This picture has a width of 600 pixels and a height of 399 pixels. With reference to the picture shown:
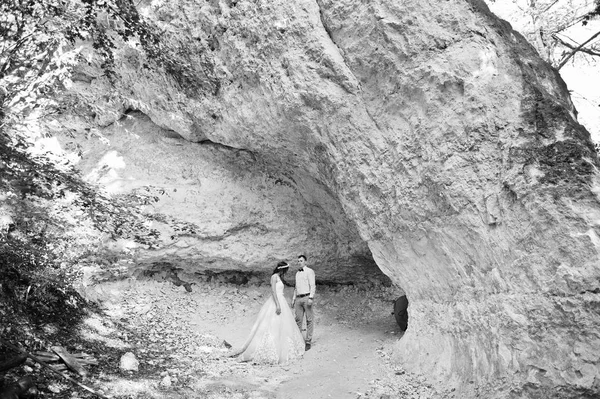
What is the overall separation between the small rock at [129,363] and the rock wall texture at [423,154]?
2.01 metres

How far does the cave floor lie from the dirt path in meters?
0.01

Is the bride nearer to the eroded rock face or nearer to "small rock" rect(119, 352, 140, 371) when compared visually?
"small rock" rect(119, 352, 140, 371)

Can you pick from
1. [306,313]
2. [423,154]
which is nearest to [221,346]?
[306,313]

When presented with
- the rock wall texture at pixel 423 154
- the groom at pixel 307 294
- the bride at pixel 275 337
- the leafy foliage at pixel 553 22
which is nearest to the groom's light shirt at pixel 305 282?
the groom at pixel 307 294

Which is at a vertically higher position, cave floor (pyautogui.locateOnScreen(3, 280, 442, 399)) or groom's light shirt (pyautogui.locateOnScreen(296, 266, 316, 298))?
groom's light shirt (pyautogui.locateOnScreen(296, 266, 316, 298))

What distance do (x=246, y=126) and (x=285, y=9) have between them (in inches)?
57.9

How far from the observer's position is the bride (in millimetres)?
5543

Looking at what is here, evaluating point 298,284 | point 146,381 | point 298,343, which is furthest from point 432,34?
point 146,381

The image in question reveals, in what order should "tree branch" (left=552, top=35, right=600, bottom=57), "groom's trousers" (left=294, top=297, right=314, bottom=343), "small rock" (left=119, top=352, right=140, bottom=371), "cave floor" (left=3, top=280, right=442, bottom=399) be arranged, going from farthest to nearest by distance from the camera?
"tree branch" (left=552, top=35, right=600, bottom=57), "groom's trousers" (left=294, top=297, right=314, bottom=343), "small rock" (left=119, top=352, right=140, bottom=371), "cave floor" (left=3, top=280, right=442, bottom=399)

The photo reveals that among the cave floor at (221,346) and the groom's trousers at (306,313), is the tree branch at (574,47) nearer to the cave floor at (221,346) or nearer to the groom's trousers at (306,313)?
the cave floor at (221,346)

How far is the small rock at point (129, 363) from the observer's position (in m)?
4.89

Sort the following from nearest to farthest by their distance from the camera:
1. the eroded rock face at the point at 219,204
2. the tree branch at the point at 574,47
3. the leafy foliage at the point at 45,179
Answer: the leafy foliage at the point at 45,179, the eroded rock face at the point at 219,204, the tree branch at the point at 574,47

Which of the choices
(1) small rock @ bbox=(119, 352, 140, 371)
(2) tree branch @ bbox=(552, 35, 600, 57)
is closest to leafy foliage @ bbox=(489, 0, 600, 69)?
(2) tree branch @ bbox=(552, 35, 600, 57)

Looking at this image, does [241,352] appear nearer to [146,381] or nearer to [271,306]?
[271,306]
